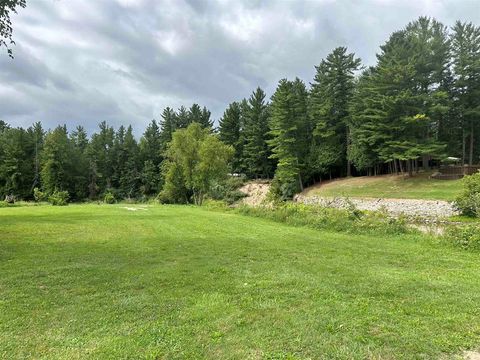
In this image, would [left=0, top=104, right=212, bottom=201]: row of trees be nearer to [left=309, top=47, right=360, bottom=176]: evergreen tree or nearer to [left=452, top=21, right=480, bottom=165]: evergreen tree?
[left=309, top=47, right=360, bottom=176]: evergreen tree

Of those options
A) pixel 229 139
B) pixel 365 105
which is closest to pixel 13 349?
pixel 365 105

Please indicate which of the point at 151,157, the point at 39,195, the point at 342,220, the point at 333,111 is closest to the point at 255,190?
the point at 333,111

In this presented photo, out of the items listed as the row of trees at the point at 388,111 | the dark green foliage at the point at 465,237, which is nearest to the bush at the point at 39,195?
the row of trees at the point at 388,111

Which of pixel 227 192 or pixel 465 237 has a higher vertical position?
pixel 227 192

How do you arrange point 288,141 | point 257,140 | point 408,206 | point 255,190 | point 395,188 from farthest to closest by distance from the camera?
point 257,140, point 255,190, point 288,141, point 395,188, point 408,206

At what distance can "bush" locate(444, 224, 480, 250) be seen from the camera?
947 centimetres

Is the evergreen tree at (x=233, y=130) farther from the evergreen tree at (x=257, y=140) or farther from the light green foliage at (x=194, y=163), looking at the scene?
the light green foliage at (x=194, y=163)

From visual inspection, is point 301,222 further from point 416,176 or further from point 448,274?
point 416,176

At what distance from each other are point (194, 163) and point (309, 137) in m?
16.3

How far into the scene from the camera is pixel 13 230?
11266mm

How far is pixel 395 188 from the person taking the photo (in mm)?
30766

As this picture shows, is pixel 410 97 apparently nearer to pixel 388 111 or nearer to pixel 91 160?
pixel 388 111

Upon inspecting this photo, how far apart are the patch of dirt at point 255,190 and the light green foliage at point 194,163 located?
17.7 feet

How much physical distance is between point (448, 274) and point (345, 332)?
410cm
